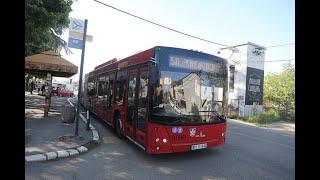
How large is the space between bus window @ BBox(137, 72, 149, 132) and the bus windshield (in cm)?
56

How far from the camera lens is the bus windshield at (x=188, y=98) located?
7.25 m

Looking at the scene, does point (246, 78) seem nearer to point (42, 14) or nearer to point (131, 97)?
point (42, 14)

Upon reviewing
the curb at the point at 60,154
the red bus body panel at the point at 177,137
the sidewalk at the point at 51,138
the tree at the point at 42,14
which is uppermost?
the tree at the point at 42,14

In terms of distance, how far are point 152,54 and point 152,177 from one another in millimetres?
3059

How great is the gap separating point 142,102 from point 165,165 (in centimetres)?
180

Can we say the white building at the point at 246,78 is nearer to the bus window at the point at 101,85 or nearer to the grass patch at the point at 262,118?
the grass patch at the point at 262,118

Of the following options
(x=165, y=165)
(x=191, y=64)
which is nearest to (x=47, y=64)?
(x=191, y=64)

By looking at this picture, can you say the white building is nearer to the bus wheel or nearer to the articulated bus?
the bus wheel

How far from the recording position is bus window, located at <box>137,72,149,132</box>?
774cm

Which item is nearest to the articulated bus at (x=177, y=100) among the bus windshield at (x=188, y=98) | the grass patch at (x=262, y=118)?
the bus windshield at (x=188, y=98)

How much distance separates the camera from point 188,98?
7477 millimetres

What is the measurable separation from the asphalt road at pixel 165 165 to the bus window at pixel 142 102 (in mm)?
918

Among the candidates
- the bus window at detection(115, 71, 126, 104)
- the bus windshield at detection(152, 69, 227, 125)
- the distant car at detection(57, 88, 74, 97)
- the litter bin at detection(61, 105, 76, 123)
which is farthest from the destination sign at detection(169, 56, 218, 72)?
the distant car at detection(57, 88, 74, 97)
